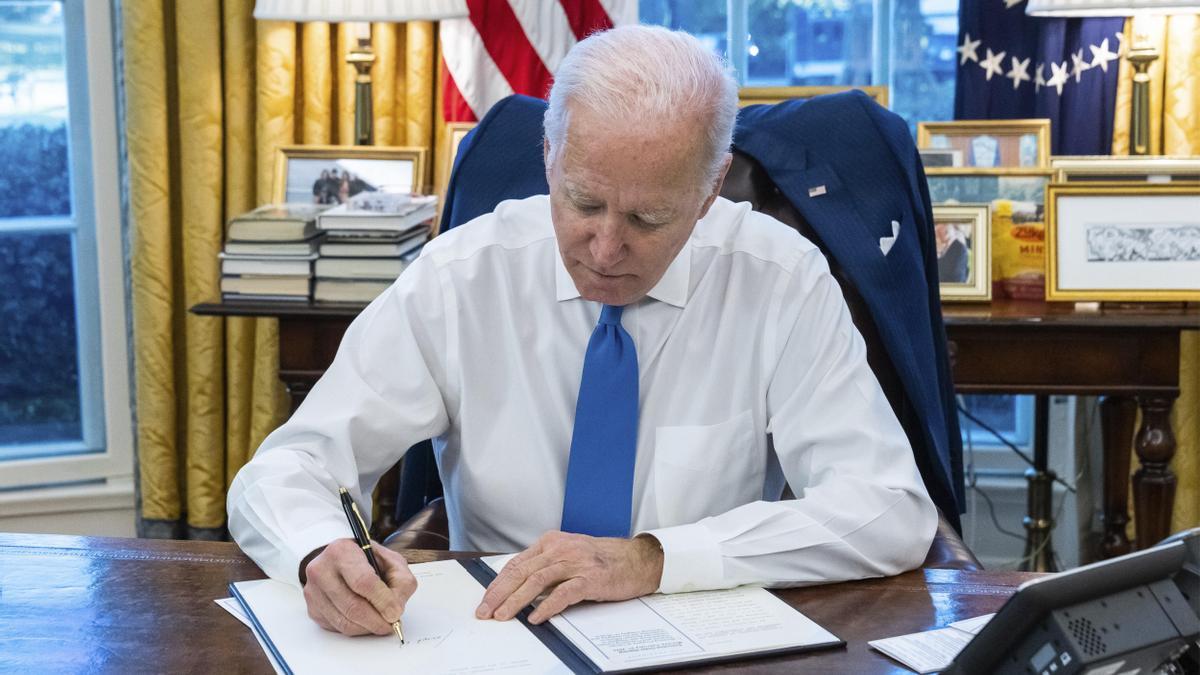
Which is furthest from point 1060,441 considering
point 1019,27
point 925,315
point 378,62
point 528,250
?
point 528,250

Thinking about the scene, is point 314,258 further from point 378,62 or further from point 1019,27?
point 1019,27

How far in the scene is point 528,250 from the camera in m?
1.85

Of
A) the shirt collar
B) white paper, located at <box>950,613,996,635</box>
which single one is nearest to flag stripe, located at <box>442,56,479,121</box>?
the shirt collar

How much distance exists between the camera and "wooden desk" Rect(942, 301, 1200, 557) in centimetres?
261

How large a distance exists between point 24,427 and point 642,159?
272cm

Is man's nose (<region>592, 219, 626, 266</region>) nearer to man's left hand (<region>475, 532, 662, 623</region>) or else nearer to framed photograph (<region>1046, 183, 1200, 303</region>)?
man's left hand (<region>475, 532, 662, 623</region>)

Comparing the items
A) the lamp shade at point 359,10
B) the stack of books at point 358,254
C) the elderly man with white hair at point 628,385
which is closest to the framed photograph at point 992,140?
the lamp shade at point 359,10

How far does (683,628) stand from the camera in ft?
4.17

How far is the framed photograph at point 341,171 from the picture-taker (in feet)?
10.5

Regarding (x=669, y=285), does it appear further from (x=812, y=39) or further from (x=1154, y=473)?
(x=812, y=39)

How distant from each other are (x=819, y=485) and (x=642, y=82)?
52cm

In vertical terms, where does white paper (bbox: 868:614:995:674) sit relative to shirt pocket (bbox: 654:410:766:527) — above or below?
below

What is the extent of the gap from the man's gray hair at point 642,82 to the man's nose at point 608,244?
105 millimetres

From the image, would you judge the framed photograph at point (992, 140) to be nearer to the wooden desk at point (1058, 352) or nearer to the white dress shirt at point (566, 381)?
the wooden desk at point (1058, 352)
